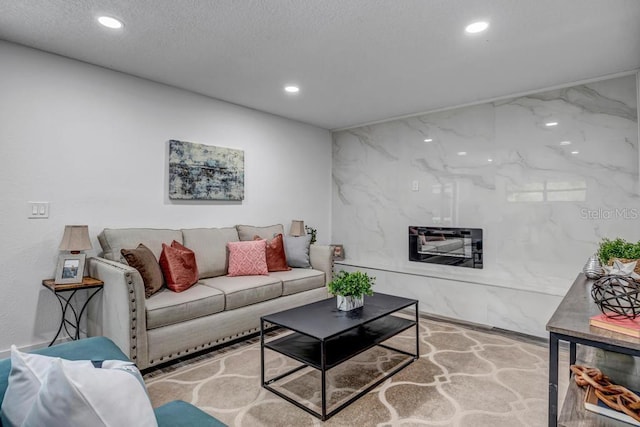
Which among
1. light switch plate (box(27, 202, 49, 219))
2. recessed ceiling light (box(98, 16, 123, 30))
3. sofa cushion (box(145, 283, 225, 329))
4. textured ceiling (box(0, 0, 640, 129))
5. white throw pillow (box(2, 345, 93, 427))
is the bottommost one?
sofa cushion (box(145, 283, 225, 329))

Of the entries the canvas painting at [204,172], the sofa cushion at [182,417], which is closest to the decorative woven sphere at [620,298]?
the sofa cushion at [182,417]

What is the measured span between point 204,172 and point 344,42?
206 cm

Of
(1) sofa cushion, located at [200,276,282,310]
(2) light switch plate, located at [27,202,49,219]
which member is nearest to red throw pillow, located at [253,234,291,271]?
(1) sofa cushion, located at [200,276,282,310]

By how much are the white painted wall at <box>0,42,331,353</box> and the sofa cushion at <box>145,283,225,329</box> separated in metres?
0.91

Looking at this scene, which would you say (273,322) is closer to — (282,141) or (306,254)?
(306,254)

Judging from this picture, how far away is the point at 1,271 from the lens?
8.66 ft

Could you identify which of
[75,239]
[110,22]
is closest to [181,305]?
[75,239]

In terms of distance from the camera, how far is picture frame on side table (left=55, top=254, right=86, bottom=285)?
269 centimetres

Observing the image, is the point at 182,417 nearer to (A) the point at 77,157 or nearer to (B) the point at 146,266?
(B) the point at 146,266

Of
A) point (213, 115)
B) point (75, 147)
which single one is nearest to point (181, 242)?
point (75, 147)

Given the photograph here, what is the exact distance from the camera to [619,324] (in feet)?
4.24

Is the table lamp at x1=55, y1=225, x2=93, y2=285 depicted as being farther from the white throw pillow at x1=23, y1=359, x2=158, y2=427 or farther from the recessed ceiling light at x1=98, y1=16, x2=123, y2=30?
the white throw pillow at x1=23, y1=359, x2=158, y2=427

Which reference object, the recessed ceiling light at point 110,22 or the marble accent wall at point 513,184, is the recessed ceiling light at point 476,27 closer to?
the marble accent wall at point 513,184

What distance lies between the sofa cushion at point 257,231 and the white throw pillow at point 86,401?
10.6ft
